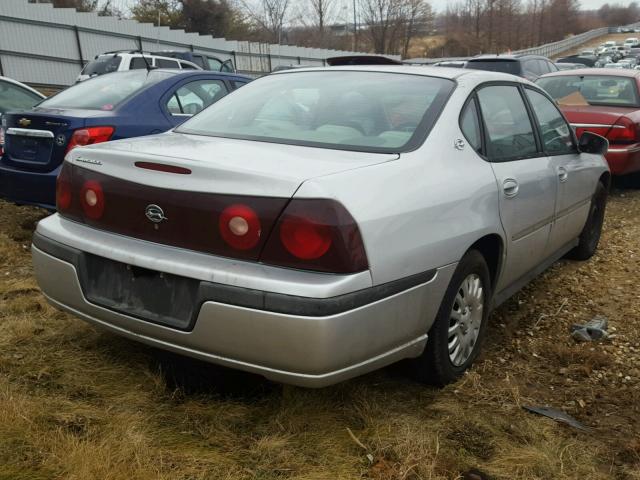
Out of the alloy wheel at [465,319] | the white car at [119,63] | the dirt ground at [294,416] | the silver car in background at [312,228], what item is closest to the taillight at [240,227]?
the silver car in background at [312,228]

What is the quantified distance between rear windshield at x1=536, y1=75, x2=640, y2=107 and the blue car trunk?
5.56 m

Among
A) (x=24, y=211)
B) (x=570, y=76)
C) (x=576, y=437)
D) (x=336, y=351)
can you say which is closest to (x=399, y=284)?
(x=336, y=351)

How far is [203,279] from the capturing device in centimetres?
219

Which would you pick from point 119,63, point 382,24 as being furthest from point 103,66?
point 382,24

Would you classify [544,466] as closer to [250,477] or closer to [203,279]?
[250,477]

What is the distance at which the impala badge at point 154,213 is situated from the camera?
234 cm

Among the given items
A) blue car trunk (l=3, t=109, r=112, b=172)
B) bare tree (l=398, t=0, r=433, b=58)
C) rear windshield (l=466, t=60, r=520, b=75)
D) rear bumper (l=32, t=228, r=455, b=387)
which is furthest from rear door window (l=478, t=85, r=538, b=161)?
bare tree (l=398, t=0, r=433, b=58)

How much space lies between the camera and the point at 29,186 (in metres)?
4.77

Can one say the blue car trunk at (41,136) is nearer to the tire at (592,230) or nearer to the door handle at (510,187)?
the door handle at (510,187)

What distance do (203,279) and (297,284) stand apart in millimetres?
353

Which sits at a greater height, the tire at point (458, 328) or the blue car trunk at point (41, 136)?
the blue car trunk at point (41, 136)

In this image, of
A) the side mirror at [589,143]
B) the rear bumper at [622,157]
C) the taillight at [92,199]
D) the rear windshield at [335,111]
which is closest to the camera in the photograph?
the taillight at [92,199]

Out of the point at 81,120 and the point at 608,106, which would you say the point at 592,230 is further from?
the point at 81,120

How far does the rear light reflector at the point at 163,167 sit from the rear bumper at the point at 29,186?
2.58 meters
